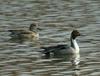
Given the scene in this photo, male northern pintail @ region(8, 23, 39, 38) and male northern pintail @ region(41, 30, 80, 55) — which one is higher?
male northern pintail @ region(8, 23, 39, 38)

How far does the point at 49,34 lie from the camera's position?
26.3 metres

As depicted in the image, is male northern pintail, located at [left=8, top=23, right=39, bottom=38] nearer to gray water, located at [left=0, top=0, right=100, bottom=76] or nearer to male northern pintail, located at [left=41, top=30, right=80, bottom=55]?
gray water, located at [left=0, top=0, right=100, bottom=76]

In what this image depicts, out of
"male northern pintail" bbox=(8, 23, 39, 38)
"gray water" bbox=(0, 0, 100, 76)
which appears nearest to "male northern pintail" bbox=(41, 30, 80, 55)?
"gray water" bbox=(0, 0, 100, 76)

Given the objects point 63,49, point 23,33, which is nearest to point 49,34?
point 23,33

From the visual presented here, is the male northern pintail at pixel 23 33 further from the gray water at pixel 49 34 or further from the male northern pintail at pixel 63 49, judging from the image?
the male northern pintail at pixel 63 49

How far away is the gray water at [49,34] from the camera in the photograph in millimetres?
19453

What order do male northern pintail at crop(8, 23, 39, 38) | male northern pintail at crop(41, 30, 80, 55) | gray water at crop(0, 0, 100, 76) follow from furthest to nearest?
male northern pintail at crop(8, 23, 39, 38) < male northern pintail at crop(41, 30, 80, 55) < gray water at crop(0, 0, 100, 76)

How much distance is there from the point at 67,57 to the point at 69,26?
601 cm

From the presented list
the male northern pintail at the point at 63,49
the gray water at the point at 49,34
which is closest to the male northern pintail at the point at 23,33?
the gray water at the point at 49,34

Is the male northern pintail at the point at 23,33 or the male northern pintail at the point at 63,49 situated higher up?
the male northern pintail at the point at 23,33

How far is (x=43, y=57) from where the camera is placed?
2184 cm

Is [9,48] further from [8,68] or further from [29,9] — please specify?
[29,9]

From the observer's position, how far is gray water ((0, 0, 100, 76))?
19.5 metres

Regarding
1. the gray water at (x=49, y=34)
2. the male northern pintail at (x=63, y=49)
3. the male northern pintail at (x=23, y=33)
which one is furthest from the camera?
the male northern pintail at (x=23, y=33)
